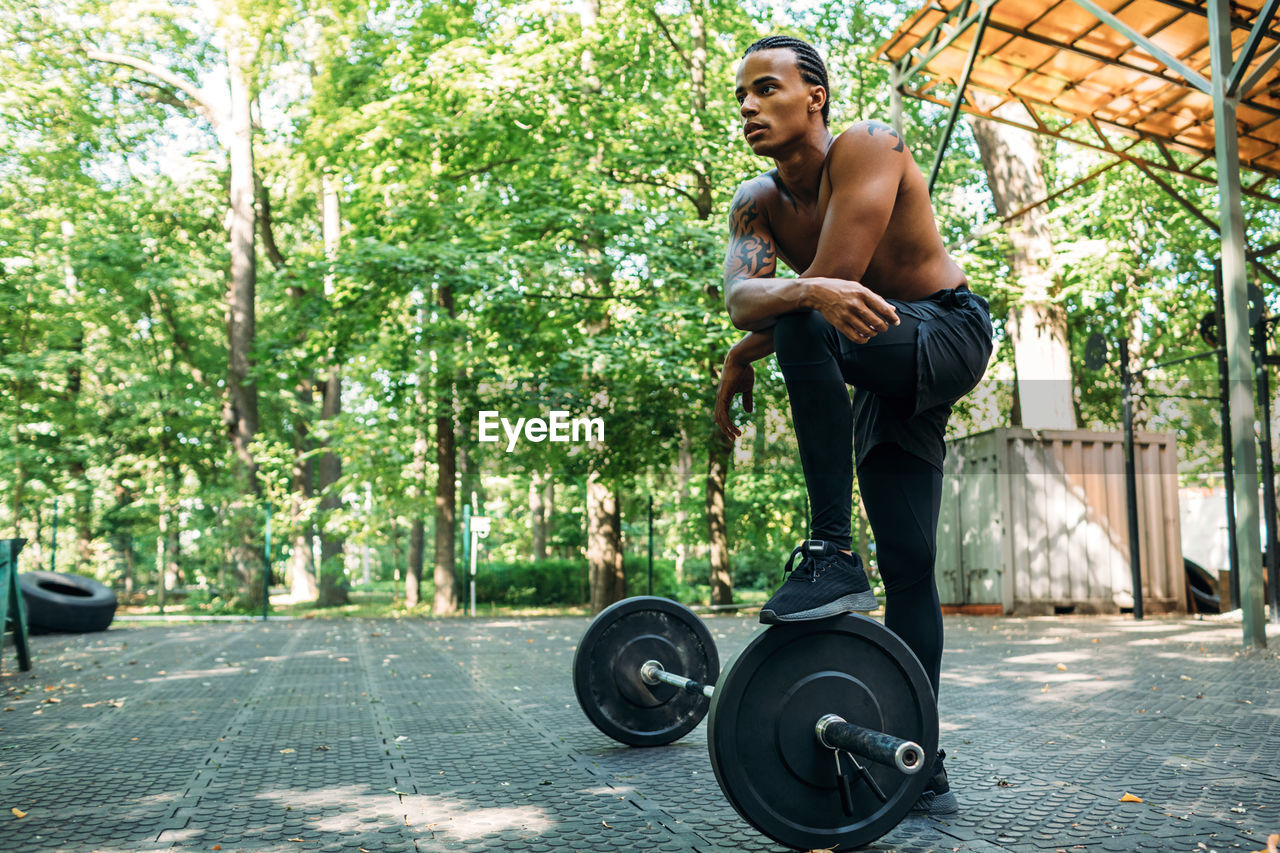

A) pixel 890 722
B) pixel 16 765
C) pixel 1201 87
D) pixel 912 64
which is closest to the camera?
pixel 890 722

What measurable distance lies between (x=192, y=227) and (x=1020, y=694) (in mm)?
19933

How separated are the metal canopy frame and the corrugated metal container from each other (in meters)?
3.11

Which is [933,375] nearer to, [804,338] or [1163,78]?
[804,338]

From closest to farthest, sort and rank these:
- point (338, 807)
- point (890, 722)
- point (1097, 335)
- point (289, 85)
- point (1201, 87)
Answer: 1. point (890, 722)
2. point (338, 807)
3. point (1201, 87)
4. point (1097, 335)
5. point (289, 85)

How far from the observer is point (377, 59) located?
51.8 feet

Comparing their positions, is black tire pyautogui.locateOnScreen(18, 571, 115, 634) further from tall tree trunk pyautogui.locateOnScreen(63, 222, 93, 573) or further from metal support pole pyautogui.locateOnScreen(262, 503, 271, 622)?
tall tree trunk pyautogui.locateOnScreen(63, 222, 93, 573)

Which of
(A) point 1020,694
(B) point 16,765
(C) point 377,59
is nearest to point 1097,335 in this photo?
(A) point 1020,694

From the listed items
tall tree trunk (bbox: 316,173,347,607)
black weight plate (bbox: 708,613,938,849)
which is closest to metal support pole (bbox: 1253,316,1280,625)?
black weight plate (bbox: 708,613,938,849)

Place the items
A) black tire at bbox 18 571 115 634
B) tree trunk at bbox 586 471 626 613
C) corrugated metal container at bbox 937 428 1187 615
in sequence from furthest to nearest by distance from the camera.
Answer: tree trunk at bbox 586 471 626 613 < corrugated metal container at bbox 937 428 1187 615 < black tire at bbox 18 571 115 634

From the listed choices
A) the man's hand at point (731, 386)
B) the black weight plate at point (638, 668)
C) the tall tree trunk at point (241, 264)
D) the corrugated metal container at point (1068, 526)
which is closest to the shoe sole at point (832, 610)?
the man's hand at point (731, 386)

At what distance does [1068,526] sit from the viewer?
10836mm

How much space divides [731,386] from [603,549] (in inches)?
461

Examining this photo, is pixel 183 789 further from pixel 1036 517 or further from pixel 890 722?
pixel 1036 517

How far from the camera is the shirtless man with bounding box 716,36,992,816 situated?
2.02 meters
